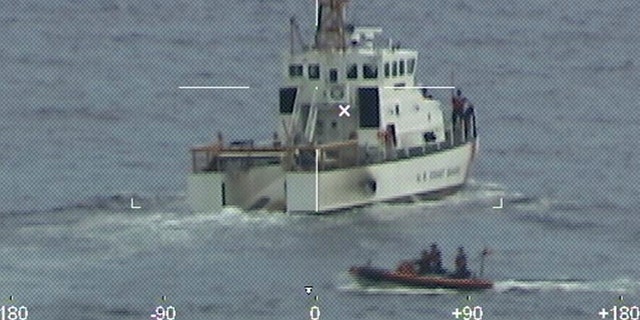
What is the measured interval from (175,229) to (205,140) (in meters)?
32.3

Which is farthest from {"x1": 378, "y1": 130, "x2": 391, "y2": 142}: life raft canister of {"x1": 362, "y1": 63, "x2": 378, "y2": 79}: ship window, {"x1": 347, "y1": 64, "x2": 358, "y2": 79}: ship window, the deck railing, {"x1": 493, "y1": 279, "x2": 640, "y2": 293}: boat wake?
{"x1": 493, "y1": 279, "x2": 640, "y2": 293}: boat wake

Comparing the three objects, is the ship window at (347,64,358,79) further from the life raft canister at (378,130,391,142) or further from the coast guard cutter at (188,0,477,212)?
the life raft canister at (378,130,391,142)

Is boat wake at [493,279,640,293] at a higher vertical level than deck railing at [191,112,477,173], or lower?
lower

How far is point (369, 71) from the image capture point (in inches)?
6698

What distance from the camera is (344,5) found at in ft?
562

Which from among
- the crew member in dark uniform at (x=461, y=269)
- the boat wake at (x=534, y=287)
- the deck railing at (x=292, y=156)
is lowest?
the boat wake at (x=534, y=287)

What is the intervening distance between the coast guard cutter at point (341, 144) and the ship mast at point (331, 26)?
0.04 metres

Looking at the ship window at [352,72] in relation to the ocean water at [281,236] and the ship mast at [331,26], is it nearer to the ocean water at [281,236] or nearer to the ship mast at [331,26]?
the ship mast at [331,26]

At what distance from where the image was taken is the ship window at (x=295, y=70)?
17025 cm

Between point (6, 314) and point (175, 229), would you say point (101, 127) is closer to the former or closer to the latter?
point (175, 229)

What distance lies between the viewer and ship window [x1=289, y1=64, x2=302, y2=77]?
170250 mm

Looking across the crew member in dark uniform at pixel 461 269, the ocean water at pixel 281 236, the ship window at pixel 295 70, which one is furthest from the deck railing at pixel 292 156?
the crew member in dark uniform at pixel 461 269

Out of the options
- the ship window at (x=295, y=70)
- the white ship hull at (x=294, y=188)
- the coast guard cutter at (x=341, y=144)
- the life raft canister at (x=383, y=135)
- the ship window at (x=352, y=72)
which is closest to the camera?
the white ship hull at (x=294, y=188)

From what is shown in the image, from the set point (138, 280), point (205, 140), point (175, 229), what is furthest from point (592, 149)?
point (138, 280)
